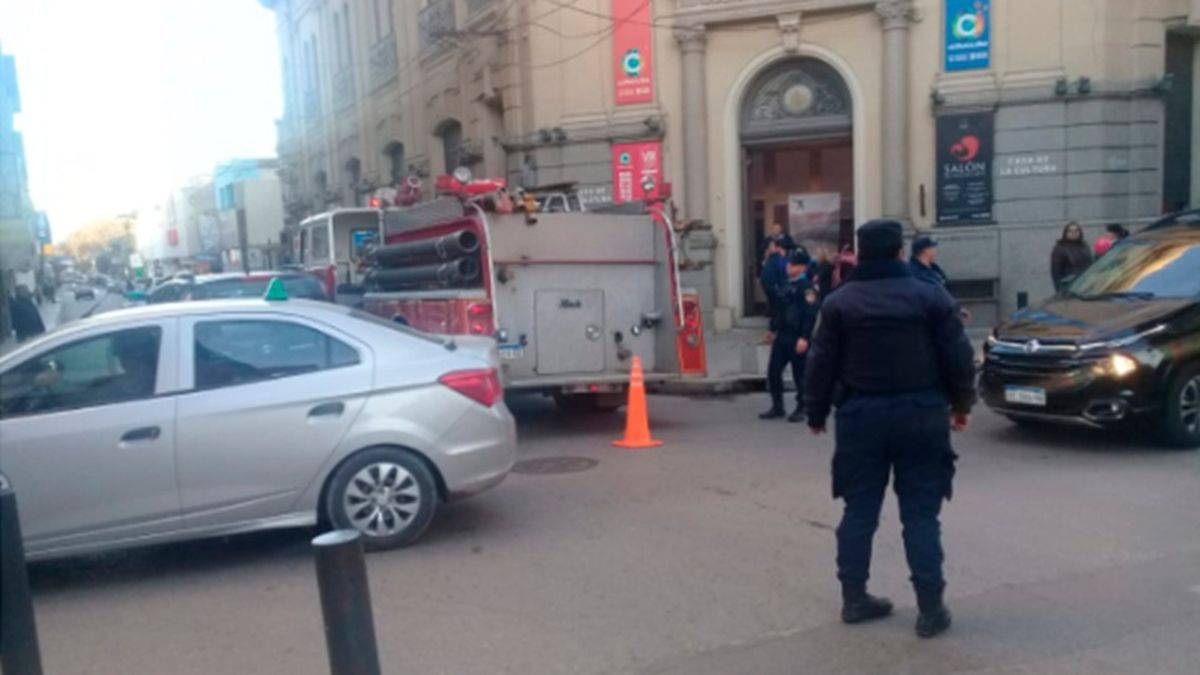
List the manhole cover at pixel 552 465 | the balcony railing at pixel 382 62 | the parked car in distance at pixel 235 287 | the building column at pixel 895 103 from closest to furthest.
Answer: the manhole cover at pixel 552 465 < the parked car in distance at pixel 235 287 < the building column at pixel 895 103 < the balcony railing at pixel 382 62

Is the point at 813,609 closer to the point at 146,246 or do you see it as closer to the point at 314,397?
the point at 314,397

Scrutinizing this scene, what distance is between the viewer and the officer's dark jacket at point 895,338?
15.0 ft

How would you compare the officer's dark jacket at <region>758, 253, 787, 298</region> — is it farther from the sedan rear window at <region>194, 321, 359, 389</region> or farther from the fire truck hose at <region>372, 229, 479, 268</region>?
the sedan rear window at <region>194, 321, 359, 389</region>

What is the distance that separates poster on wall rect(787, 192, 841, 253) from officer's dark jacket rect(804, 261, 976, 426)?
13801mm

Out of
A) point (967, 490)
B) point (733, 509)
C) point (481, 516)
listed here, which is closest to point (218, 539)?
point (481, 516)

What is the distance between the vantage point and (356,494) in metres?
6.15

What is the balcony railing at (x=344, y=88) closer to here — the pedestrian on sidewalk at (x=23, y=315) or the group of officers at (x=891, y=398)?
the pedestrian on sidewalk at (x=23, y=315)

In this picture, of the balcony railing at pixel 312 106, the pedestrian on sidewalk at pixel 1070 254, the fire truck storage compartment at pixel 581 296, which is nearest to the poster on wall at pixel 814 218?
the pedestrian on sidewalk at pixel 1070 254

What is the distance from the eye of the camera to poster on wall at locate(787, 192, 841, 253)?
18.3m

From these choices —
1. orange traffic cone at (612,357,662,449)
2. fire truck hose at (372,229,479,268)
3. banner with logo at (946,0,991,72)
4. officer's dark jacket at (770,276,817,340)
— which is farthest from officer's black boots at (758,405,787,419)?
banner with logo at (946,0,991,72)

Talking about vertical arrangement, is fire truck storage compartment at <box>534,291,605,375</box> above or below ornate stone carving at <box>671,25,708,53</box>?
below

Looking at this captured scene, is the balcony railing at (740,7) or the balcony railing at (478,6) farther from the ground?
the balcony railing at (478,6)

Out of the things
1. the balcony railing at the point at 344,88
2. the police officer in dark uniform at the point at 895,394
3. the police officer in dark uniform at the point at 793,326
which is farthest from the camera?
the balcony railing at the point at 344,88

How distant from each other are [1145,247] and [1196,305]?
4.34ft
